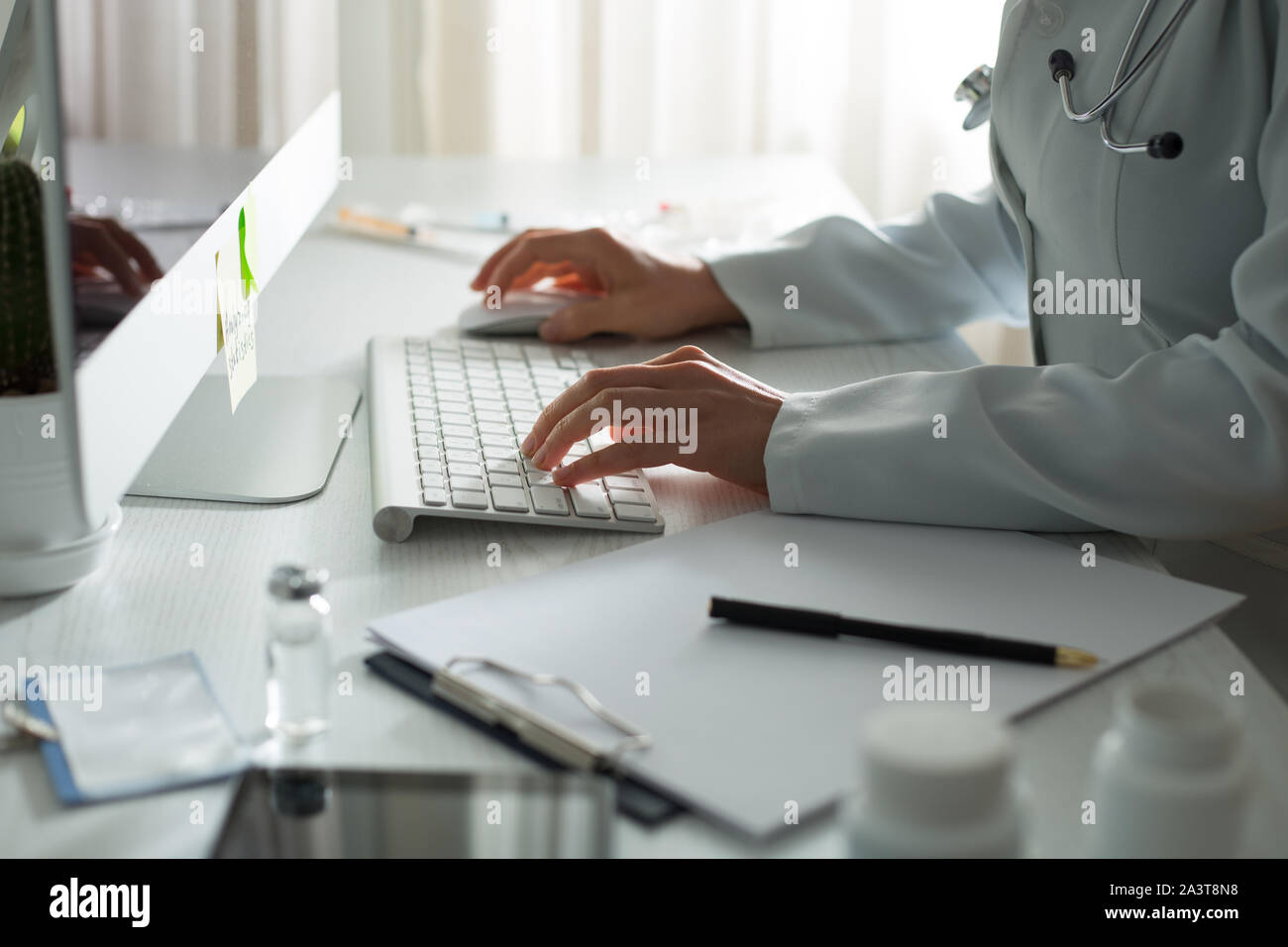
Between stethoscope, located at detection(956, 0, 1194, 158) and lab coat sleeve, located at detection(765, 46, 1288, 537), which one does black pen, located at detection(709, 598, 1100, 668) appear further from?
stethoscope, located at detection(956, 0, 1194, 158)

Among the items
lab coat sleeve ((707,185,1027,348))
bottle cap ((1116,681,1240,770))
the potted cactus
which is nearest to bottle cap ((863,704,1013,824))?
bottle cap ((1116,681,1240,770))

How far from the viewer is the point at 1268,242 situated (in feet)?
2.29

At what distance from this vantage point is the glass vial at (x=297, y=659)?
537 mm

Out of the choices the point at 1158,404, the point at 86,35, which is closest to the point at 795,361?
the point at 1158,404

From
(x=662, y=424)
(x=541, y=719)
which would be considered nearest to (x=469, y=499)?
(x=662, y=424)

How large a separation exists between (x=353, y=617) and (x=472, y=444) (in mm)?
211

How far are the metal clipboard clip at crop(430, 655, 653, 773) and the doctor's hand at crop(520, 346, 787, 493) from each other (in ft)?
0.75

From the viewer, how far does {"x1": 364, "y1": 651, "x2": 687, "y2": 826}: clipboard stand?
49cm

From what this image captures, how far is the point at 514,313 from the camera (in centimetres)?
111

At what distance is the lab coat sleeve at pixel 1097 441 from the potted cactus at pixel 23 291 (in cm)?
40

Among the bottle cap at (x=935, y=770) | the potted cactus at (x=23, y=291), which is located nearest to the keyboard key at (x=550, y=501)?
the potted cactus at (x=23, y=291)

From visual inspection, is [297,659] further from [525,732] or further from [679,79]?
[679,79]

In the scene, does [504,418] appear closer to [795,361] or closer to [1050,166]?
[795,361]
